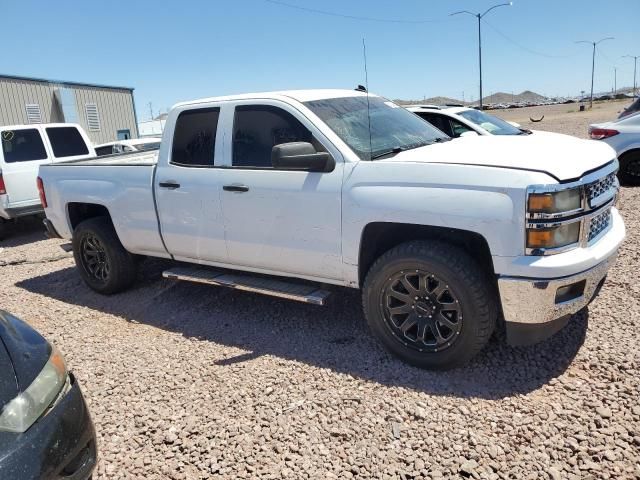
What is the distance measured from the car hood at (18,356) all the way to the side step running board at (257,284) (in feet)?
5.75

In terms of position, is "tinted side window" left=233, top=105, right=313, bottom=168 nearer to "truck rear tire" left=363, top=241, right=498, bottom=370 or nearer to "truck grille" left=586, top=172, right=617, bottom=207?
"truck rear tire" left=363, top=241, right=498, bottom=370

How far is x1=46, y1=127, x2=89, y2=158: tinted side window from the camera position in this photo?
942cm

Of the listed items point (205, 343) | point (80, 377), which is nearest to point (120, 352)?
point (80, 377)

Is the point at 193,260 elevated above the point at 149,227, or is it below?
below

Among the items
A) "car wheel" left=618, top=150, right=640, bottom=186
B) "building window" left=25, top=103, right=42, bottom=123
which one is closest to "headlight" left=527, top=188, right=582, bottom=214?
"car wheel" left=618, top=150, right=640, bottom=186

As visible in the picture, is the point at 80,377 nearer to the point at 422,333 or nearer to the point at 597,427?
the point at 422,333

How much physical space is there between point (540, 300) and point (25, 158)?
8588 mm

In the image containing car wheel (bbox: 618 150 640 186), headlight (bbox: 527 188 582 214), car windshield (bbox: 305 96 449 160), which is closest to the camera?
headlight (bbox: 527 188 582 214)

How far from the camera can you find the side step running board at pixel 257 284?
3898 mm

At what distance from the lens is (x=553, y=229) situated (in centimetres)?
296

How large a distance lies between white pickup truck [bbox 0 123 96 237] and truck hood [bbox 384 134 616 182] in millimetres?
6208

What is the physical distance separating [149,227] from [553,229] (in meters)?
3.45

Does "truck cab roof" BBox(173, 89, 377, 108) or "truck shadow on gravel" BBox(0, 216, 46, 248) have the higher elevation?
"truck cab roof" BBox(173, 89, 377, 108)

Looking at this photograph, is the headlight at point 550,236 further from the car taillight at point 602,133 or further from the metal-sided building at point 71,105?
the metal-sided building at point 71,105
